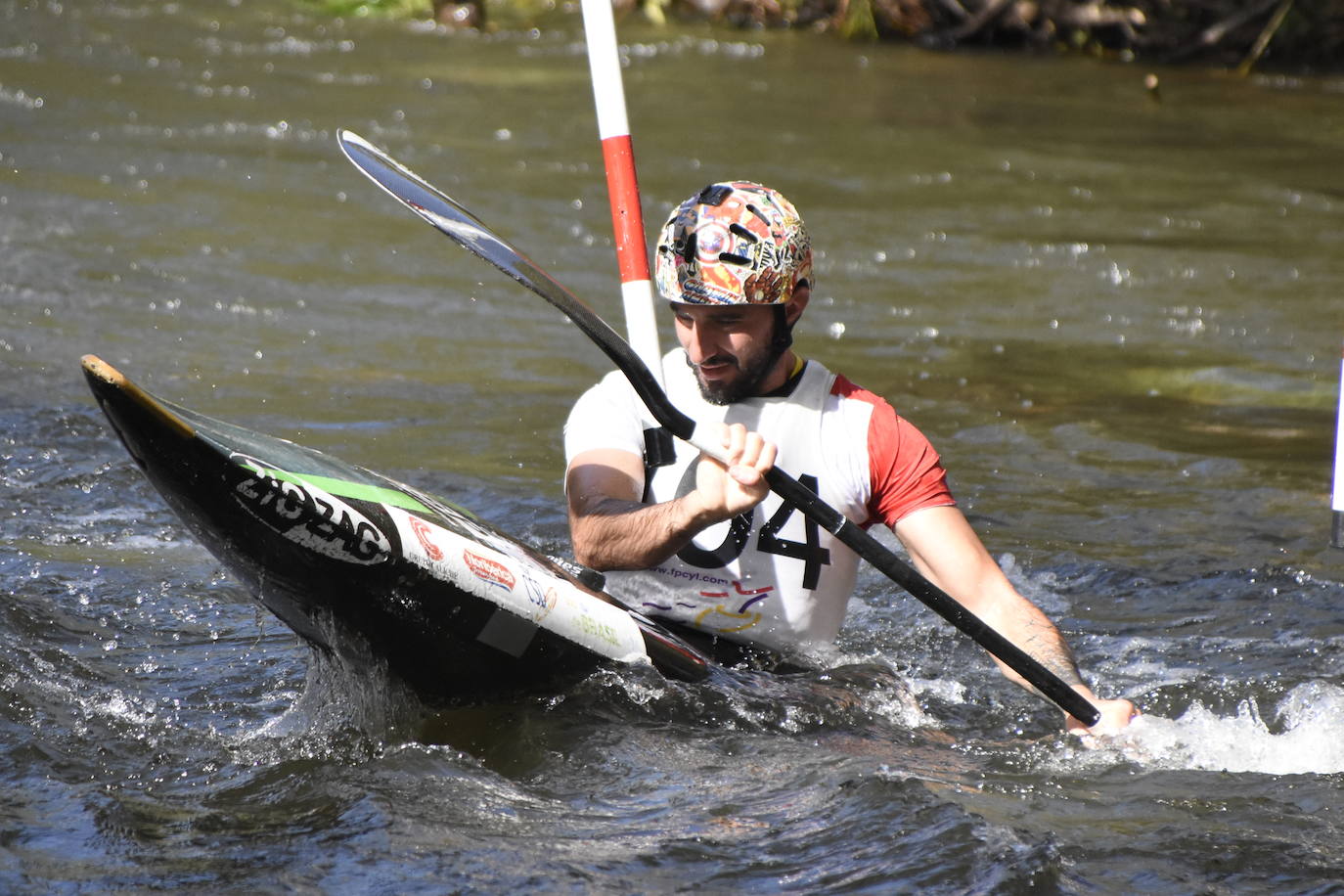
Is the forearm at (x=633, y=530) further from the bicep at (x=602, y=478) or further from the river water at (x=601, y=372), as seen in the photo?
the river water at (x=601, y=372)

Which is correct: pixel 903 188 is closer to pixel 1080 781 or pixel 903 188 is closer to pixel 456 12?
pixel 456 12

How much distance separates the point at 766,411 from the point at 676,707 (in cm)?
72

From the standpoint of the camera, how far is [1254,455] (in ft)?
22.2

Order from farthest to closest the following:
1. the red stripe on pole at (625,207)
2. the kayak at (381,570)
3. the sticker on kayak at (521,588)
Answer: the red stripe on pole at (625,207) → the sticker on kayak at (521,588) → the kayak at (381,570)

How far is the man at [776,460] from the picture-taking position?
366 centimetres

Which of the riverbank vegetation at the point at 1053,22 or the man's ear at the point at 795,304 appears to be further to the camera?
the riverbank vegetation at the point at 1053,22

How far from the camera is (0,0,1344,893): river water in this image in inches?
128

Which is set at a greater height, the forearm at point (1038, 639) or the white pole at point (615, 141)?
the white pole at point (615, 141)

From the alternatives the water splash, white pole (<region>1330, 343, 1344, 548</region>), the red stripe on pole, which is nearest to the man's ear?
the red stripe on pole

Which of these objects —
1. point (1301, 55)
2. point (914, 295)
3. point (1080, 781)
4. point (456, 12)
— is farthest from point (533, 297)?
point (1301, 55)

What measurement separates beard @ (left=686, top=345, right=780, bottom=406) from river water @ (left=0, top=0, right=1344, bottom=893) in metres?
0.68

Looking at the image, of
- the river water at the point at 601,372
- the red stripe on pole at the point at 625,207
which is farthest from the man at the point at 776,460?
the red stripe on pole at the point at 625,207

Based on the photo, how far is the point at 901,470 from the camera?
12.4 ft

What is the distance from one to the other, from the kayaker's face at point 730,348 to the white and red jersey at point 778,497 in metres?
0.04
